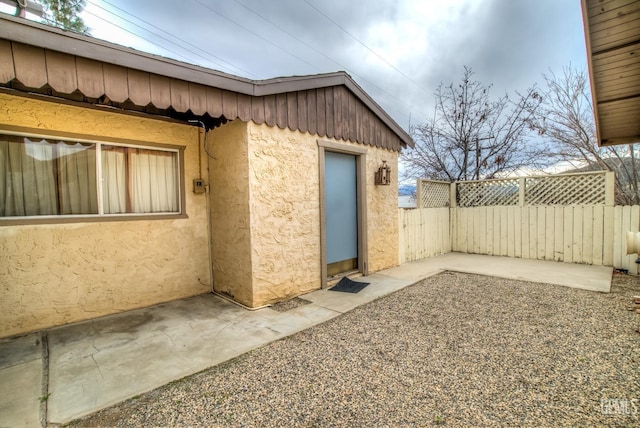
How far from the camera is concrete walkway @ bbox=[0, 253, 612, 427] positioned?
2127mm

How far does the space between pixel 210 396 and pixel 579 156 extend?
41.7 ft

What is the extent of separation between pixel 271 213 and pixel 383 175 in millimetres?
2754

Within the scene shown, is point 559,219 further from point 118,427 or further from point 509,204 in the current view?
point 118,427

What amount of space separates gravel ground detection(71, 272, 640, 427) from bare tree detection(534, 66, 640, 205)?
782cm

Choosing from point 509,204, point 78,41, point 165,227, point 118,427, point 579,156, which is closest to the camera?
point 118,427

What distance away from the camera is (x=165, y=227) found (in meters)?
4.36

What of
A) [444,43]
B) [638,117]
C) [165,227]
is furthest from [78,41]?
[444,43]

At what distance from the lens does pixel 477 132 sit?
33.7ft

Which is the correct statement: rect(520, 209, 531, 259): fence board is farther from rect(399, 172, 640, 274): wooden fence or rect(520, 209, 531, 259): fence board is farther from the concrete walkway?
the concrete walkway

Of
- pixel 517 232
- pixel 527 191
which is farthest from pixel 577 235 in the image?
pixel 527 191

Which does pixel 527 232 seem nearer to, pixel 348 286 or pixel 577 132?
pixel 577 132

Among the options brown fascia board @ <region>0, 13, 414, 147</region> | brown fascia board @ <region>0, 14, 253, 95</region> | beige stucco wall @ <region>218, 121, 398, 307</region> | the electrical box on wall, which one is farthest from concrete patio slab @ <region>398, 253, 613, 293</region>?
brown fascia board @ <region>0, 14, 253, 95</region>

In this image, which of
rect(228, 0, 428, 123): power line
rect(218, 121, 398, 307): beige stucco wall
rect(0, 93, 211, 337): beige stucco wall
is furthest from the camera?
rect(228, 0, 428, 123): power line

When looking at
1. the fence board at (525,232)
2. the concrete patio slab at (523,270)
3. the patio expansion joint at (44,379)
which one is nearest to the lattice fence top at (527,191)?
the fence board at (525,232)
